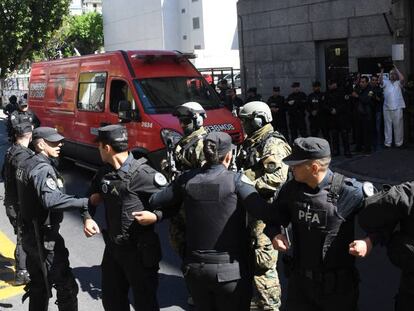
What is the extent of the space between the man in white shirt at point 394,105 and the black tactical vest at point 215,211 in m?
8.63

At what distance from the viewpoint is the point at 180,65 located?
943 cm

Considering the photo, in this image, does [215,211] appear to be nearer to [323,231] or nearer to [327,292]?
[323,231]

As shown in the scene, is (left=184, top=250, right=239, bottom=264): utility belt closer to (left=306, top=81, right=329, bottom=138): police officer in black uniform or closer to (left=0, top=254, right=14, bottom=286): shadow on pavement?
(left=0, top=254, right=14, bottom=286): shadow on pavement

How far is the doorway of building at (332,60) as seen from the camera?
14477 mm

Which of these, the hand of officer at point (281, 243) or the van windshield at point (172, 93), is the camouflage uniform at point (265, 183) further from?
the van windshield at point (172, 93)

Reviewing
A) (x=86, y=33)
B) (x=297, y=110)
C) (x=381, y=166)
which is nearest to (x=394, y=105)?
(x=381, y=166)

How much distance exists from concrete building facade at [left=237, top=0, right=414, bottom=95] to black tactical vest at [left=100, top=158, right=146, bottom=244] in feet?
30.2

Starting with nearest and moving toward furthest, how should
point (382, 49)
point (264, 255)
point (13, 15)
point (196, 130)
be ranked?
1. point (264, 255)
2. point (196, 130)
3. point (382, 49)
4. point (13, 15)

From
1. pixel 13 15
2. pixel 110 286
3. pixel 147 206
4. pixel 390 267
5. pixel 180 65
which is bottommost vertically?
pixel 390 267

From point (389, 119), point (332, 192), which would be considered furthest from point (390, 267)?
point (389, 119)

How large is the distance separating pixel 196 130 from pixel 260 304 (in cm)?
157

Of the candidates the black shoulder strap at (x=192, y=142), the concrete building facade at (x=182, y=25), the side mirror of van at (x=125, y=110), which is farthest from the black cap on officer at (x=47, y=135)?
the concrete building facade at (x=182, y=25)

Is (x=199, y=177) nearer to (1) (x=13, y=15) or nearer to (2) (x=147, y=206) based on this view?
(2) (x=147, y=206)

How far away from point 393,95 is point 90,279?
305 inches
